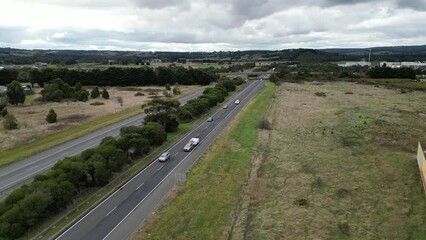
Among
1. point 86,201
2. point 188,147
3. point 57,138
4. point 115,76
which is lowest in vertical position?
point 57,138

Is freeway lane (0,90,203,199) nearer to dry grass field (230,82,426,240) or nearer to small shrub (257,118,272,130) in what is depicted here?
dry grass field (230,82,426,240)

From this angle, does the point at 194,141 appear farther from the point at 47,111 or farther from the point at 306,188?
the point at 47,111

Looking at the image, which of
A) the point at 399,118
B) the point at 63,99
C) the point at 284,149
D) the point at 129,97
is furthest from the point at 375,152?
the point at 63,99

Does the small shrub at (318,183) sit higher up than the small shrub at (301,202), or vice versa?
the small shrub at (301,202)

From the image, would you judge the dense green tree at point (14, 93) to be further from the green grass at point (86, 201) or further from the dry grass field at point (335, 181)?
the dry grass field at point (335, 181)

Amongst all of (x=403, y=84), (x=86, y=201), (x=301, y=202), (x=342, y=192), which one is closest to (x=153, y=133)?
(x=86, y=201)

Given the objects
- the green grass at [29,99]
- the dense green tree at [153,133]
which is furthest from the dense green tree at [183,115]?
the green grass at [29,99]
